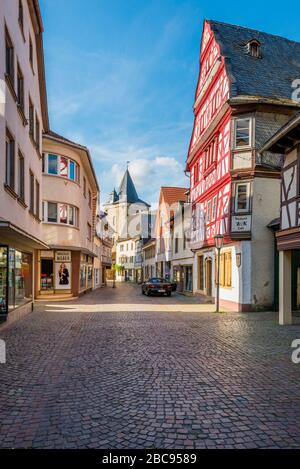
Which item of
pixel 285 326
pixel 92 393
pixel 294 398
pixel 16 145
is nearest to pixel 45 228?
pixel 16 145

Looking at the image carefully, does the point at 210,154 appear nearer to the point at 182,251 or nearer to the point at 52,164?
the point at 52,164

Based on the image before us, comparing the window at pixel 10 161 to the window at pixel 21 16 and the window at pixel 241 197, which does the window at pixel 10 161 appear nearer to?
the window at pixel 21 16

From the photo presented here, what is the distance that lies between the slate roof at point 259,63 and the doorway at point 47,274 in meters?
13.7

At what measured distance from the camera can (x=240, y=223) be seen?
54.1 feet

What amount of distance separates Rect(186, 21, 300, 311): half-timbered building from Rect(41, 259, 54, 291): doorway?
A: 30.2 feet

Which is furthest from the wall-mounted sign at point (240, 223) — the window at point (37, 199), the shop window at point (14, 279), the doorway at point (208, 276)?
the shop window at point (14, 279)

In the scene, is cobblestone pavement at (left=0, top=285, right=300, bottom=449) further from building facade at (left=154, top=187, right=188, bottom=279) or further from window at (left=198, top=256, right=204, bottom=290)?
building facade at (left=154, top=187, right=188, bottom=279)

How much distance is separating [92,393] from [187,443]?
Answer: 6.70 feet

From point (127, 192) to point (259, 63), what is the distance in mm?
71357

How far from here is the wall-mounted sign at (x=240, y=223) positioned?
1636 centimetres

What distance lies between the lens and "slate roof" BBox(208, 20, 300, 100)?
689 inches

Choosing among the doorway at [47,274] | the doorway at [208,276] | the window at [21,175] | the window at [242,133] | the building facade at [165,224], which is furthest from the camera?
the building facade at [165,224]

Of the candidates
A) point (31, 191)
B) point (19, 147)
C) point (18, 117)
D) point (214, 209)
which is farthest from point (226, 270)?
point (18, 117)

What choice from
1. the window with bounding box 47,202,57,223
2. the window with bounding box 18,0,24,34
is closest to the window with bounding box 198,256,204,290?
the window with bounding box 47,202,57,223
